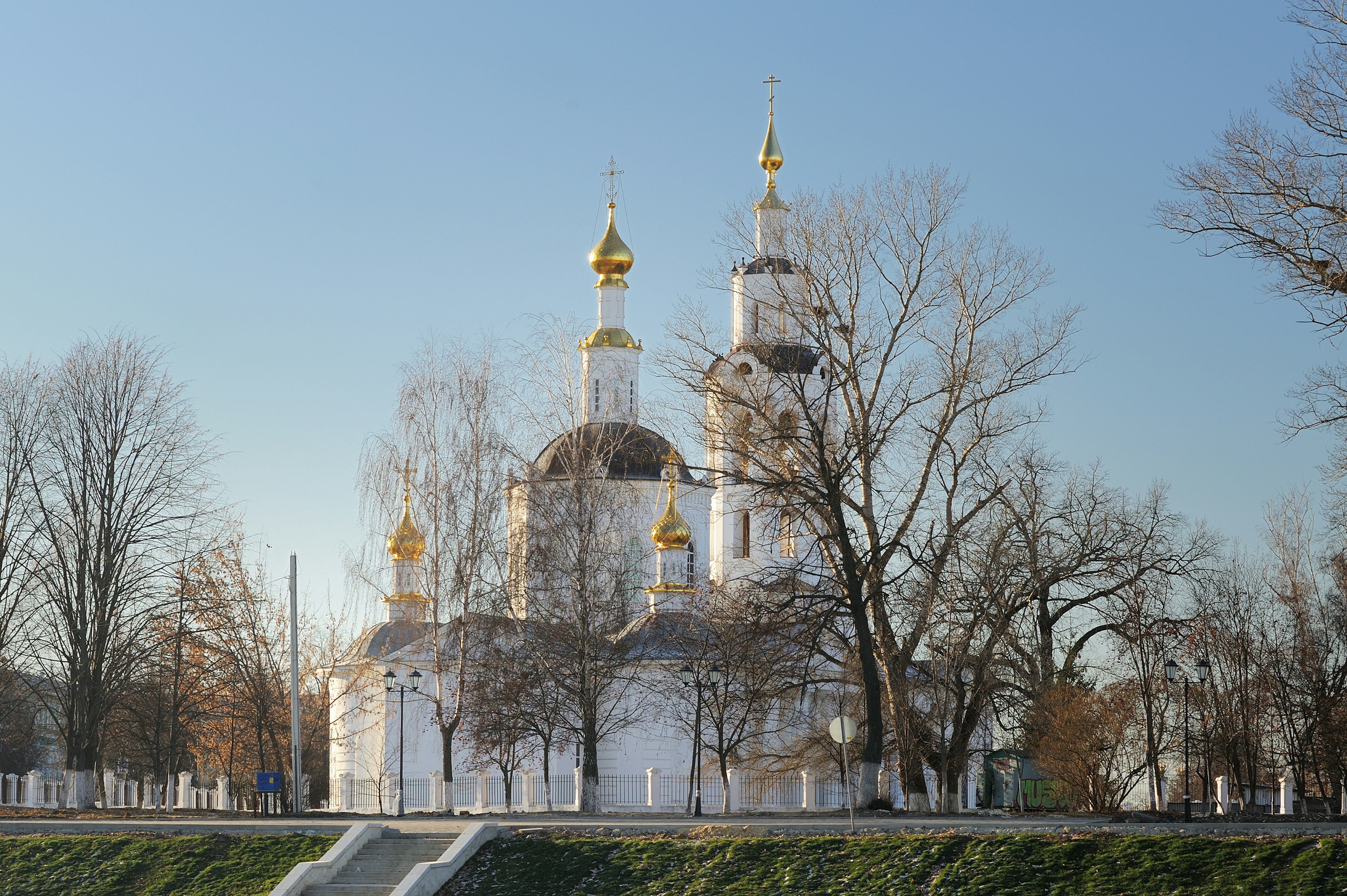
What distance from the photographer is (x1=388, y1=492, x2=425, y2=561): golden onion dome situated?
3222cm

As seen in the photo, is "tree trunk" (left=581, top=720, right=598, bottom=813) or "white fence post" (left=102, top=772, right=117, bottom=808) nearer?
"tree trunk" (left=581, top=720, right=598, bottom=813)

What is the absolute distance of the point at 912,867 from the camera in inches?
696

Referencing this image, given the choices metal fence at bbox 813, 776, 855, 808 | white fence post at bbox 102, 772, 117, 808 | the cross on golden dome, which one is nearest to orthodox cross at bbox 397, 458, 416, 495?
the cross on golden dome

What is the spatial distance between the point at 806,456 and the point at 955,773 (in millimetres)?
8200

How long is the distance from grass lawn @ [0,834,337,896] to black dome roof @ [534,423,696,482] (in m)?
9.72

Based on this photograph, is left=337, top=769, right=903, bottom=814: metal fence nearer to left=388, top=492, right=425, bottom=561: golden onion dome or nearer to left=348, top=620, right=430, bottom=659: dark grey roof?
left=348, top=620, right=430, bottom=659: dark grey roof

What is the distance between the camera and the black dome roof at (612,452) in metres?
31.6

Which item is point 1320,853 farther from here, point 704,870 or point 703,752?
point 703,752

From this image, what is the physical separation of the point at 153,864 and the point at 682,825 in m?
7.72

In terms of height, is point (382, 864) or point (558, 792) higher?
point (382, 864)

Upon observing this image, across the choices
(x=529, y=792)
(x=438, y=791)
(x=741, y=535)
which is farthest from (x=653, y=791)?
(x=741, y=535)

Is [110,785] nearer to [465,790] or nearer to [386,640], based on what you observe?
[386,640]

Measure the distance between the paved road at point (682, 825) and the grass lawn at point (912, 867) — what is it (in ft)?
2.33

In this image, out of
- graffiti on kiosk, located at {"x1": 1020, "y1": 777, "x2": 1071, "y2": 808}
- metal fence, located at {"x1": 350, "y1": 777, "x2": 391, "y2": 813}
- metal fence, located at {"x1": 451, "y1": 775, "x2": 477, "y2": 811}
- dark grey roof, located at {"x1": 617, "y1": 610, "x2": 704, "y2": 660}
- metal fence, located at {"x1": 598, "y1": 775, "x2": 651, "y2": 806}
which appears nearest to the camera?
graffiti on kiosk, located at {"x1": 1020, "y1": 777, "x2": 1071, "y2": 808}
